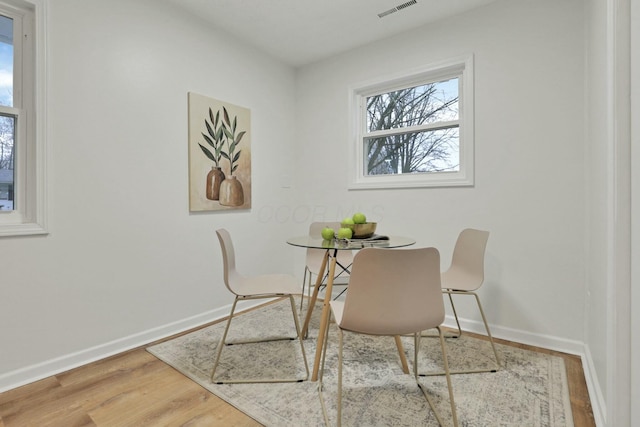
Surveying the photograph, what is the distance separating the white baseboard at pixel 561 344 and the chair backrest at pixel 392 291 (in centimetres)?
92

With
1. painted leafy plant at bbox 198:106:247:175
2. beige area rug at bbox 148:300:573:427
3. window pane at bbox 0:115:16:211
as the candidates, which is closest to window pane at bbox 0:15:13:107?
window pane at bbox 0:115:16:211

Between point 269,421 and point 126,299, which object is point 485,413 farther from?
point 126,299

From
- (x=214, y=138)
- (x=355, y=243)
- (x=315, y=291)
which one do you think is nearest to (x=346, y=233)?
(x=355, y=243)

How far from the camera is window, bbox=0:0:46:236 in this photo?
6.11 feet

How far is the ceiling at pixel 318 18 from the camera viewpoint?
2.53 metres

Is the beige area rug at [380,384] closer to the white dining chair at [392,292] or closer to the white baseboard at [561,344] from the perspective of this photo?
the white baseboard at [561,344]

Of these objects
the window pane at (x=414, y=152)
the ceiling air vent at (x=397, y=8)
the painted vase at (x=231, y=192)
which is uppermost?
the ceiling air vent at (x=397, y=8)

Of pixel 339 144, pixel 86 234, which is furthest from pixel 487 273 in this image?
pixel 86 234

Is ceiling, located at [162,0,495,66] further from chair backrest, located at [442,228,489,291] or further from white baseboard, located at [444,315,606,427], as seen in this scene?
white baseboard, located at [444,315,606,427]

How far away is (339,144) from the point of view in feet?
11.0

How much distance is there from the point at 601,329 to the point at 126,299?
284 cm

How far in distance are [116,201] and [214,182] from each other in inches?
31.8

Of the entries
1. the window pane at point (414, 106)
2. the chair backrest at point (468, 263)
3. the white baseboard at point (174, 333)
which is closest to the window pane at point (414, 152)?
the window pane at point (414, 106)

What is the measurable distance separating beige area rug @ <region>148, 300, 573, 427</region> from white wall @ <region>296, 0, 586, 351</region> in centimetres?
39
